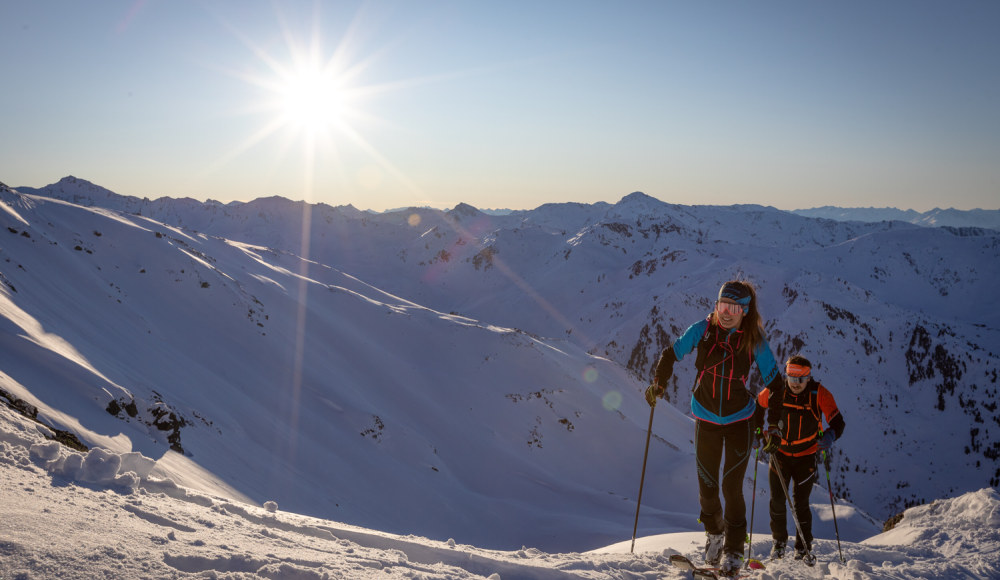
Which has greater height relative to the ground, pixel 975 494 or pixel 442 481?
pixel 975 494

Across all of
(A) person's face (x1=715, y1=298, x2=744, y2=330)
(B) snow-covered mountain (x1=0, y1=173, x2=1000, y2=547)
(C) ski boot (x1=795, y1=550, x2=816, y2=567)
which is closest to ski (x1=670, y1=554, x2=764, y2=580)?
(C) ski boot (x1=795, y1=550, x2=816, y2=567)

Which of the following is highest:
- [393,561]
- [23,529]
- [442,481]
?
[23,529]

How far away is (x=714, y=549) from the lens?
5762 millimetres

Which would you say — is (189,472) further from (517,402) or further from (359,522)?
(517,402)

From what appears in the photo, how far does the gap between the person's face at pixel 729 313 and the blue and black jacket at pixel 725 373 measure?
13 centimetres

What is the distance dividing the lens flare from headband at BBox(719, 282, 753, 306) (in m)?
30.3

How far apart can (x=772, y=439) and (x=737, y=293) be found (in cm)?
221

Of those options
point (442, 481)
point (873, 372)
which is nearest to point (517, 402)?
point (442, 481)

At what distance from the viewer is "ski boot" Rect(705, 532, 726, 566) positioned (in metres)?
5.74

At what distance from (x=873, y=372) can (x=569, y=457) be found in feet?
298

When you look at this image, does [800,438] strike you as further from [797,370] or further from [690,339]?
[690,339]

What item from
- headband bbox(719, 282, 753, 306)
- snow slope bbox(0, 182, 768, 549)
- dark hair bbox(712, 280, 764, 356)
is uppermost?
headband bbox(719, 282, 753, 306)

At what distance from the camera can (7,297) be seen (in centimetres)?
1288

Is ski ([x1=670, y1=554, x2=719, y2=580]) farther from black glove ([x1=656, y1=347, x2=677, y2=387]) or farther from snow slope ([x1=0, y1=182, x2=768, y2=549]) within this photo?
snow slope ([x1=0, y1=182, x2=768, y2=549])
